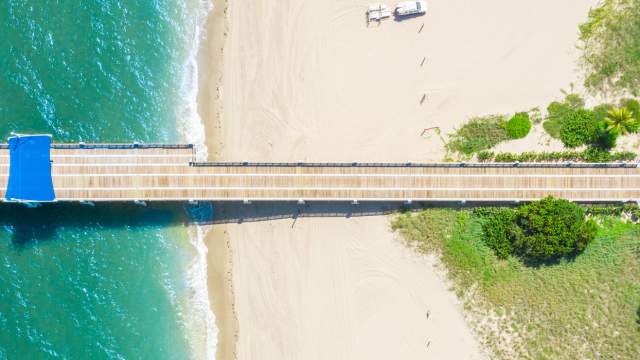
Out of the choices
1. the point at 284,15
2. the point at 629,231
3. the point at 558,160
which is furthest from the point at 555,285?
the point at 284,15

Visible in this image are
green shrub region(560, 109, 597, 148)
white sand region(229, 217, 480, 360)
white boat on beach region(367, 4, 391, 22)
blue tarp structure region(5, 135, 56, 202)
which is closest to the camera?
blue tarp structure region(5, 135, 56, 202)

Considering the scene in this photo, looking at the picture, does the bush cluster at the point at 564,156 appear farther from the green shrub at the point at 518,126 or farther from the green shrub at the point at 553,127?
the green shrub at the point at 518,126

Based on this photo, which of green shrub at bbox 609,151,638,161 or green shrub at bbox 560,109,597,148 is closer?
green shrub at bbox 560,109,597,148

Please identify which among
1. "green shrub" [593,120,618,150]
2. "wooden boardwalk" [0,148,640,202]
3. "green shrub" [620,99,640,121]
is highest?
"green shrub" [620,99,640,121]

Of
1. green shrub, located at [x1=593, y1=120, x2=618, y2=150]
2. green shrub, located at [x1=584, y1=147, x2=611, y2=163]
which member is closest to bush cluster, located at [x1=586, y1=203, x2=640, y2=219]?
green shrub, located at [x1=584, y1=147, x2=611, y2=163]

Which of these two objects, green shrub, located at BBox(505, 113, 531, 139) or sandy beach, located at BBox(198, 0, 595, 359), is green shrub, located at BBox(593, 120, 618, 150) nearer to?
sandy beach, located at BBox(198, 0, 595, 359)

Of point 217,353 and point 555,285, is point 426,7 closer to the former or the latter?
point 555,285

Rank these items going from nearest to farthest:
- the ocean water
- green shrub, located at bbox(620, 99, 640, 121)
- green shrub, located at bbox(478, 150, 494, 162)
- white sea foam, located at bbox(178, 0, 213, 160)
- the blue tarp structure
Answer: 1. the blue tarp structure
2. green shrub, located at bbox(620, 99, 640, 121)
3. green shrub, located at bbox(478, 150, 494, 162)
4. the ocean water
5. white sea foam, located at bbox(178, 0, 213, 160)

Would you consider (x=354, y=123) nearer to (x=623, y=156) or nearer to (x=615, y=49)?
(x=623, y=156)
